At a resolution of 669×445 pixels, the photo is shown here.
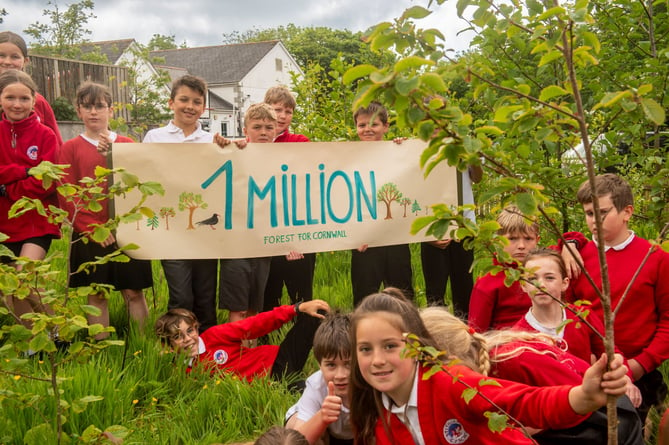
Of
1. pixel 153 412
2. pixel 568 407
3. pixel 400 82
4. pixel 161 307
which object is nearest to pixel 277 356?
pixel 153 412

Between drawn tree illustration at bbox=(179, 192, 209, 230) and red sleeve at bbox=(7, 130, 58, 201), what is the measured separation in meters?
0.83

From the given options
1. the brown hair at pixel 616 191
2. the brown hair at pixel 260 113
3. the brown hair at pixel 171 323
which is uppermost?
the brown hair at pixel 260 113

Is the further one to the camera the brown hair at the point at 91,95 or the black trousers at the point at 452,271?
the black trousers at the point at 452,271

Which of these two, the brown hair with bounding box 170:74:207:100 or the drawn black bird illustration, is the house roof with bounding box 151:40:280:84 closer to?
the brown hair with bounding box 170:74:207:100

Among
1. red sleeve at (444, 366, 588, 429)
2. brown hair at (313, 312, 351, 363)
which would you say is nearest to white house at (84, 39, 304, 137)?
brown hair at (313, 312, 351, 363)

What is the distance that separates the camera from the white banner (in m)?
4.34

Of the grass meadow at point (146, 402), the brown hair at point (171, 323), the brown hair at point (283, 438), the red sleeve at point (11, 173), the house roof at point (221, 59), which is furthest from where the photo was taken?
the house roof at point (221, 59)

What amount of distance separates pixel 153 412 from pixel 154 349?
50 centimetres

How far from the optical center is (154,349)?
380cm

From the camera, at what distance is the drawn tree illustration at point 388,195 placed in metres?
4.87

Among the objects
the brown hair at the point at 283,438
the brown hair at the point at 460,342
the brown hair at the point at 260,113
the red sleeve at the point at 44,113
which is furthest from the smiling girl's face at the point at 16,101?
the brown hair at the point at 460,342

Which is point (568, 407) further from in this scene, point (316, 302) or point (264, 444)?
point (316, 302)

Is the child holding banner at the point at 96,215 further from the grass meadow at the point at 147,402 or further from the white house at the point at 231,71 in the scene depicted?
the white house at the point at 231,71

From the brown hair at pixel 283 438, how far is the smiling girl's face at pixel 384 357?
0.49 m
